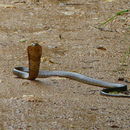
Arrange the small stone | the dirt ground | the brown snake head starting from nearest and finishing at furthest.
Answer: the dirt ground < the small stone < the brown snake head

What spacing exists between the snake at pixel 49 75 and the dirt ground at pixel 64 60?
0.27ft

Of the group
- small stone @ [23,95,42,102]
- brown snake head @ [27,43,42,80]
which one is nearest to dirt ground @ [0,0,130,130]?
small stone @ [23,95,42,102]

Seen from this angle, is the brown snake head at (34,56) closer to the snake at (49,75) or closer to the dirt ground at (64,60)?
the snake at (49,75)

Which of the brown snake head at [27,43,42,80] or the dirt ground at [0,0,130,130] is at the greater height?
the brown snake head at [27,43,42,80]

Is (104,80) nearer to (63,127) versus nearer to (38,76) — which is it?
(38,76)

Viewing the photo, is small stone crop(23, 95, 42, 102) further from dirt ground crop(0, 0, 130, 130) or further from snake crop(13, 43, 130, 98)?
snake crop(13, 43, 130, 98)

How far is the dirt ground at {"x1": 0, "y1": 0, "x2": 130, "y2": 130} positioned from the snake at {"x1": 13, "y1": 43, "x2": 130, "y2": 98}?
0.27 ft

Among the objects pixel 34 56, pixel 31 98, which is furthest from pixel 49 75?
pixel 31 98

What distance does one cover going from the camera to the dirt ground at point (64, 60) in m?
4.27

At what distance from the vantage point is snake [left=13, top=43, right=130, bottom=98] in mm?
5602

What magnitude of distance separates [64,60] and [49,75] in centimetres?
86

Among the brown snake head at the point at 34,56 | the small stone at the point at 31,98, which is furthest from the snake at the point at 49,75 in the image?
the small stone at the point at 31,98

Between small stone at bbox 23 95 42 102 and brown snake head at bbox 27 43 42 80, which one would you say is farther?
brown snake head at bbox 27 43 42 80

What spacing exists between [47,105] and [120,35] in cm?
420
